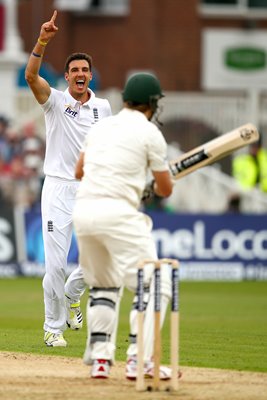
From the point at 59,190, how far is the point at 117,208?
2.89 meters

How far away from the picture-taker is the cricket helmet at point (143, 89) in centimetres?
946

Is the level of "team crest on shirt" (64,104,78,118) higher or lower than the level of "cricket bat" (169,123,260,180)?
higher

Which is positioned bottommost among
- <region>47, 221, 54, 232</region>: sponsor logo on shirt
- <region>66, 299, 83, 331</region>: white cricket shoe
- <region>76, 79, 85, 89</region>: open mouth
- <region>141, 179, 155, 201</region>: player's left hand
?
<region>66, 299, 83, 331</region>: white cricket shoe

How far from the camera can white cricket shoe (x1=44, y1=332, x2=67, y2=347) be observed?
1202 centimetres

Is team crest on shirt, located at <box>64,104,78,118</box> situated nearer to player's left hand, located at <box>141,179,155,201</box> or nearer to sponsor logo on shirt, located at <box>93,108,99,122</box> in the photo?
sponsor logo on shirt, located at <box>93,108,99,122</box>

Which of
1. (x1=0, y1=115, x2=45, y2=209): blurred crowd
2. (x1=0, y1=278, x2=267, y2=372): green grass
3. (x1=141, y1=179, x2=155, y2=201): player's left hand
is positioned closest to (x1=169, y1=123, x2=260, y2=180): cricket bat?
(x1=141, y1=179, x2=155, y2=201): player's left hand

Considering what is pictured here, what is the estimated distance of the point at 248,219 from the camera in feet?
77.1

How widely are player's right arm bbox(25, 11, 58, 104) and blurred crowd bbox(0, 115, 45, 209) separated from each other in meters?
12.7

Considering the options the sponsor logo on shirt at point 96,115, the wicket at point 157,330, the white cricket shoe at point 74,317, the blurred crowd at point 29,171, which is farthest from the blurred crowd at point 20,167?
the wicket at point 157,330

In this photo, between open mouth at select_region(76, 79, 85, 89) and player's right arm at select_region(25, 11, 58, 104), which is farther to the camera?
open mouth at select_region(76, 79, 85, 89)

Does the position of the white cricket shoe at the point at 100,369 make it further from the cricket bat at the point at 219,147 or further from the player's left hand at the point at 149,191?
the cricket bat at the point at 219,147

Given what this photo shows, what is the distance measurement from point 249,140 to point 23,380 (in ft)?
7.36

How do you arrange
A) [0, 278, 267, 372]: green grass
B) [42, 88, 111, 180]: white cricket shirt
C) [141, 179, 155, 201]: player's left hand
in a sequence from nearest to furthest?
[141, 179, 155, 201]: player's left hand < [0, 278, 267, 372]: green grass < [42, 88, 111, 180]: white cricket shirt

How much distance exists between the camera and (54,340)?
12.0m
